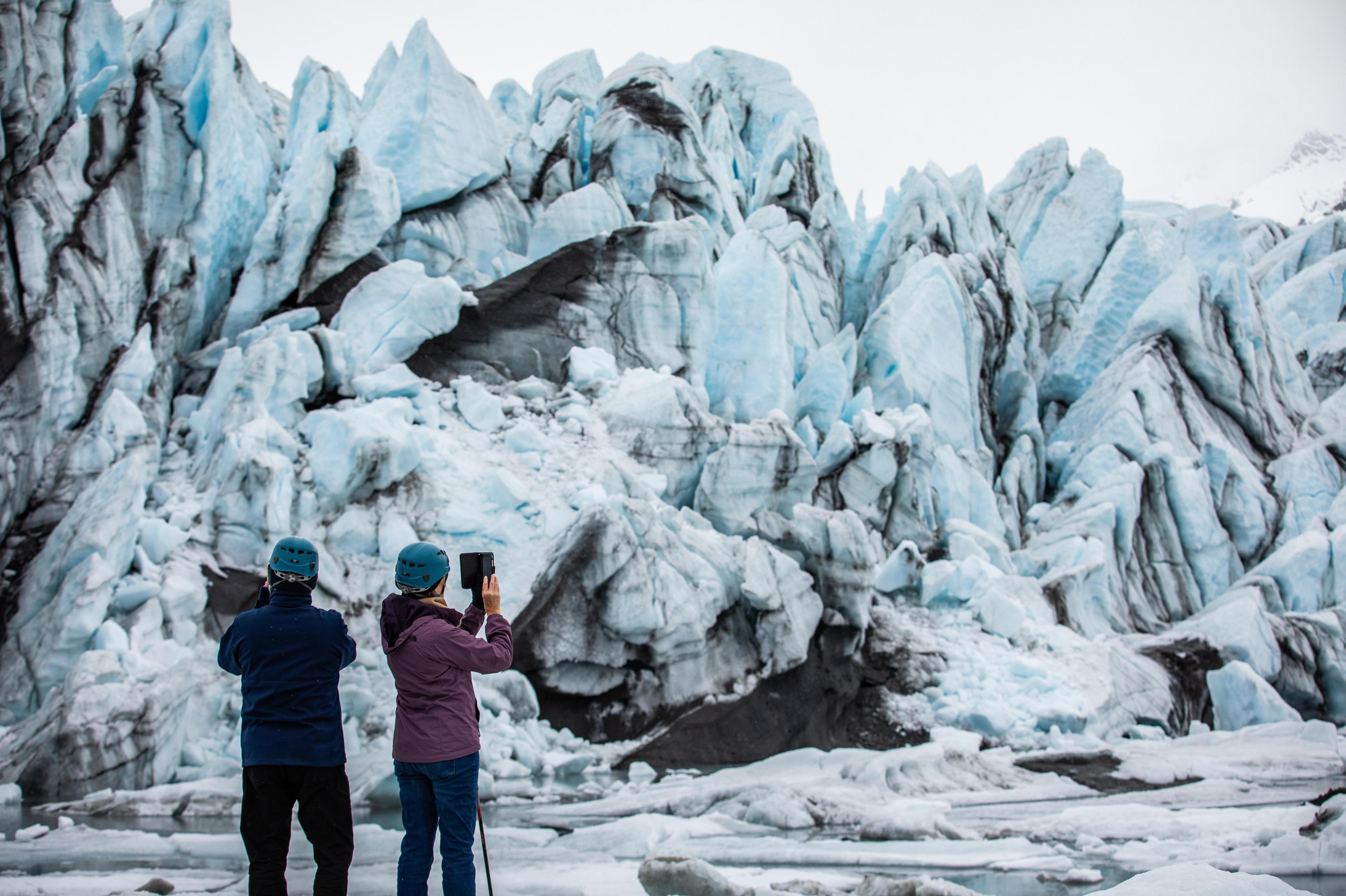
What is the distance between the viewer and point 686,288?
42.5ft

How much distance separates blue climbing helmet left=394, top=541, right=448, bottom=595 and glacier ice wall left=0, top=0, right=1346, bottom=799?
383 cm

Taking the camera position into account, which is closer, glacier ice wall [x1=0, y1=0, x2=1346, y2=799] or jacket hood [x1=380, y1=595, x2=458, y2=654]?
jacket hood [x1=380, y1=595, x2=458, y2=654]

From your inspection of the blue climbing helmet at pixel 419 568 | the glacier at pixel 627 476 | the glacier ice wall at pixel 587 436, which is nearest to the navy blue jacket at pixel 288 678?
the blue climbing helmet at pixel 419 568

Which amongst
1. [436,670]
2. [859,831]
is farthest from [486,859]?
[859,831]

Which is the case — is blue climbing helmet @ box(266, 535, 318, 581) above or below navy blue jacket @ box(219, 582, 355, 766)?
above

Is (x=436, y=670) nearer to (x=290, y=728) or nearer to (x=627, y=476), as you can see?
(x=290, y=728)

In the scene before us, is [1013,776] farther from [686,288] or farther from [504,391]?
[686,288]

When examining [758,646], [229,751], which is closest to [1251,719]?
[758,646]

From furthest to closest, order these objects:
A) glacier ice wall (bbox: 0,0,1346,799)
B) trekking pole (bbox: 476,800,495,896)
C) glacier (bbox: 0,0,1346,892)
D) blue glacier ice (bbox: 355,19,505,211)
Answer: blue glacier ice (bbox: 355,19,505,211) < glacier ice wall (bbox: 0,0,1346,799) < glacier (bbox: 0,0,1346,892) < trekking pole (bbox: 476,800,495,896)

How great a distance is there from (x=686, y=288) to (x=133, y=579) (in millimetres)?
8315

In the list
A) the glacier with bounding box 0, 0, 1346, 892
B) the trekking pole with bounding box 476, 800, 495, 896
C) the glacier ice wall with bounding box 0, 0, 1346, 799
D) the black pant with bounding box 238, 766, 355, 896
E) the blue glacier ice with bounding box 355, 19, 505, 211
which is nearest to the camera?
the black pant with bounding box 238, 766, 355, 896

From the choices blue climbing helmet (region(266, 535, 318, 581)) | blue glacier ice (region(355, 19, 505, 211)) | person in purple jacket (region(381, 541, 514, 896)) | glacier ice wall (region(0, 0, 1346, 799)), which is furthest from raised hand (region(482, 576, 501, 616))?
blue glacier ice (region(355, 19, 505, 211))

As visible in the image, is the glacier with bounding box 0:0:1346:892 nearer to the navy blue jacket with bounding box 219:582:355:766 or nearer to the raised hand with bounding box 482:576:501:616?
the raised hand with bounding box 482:576:501:616

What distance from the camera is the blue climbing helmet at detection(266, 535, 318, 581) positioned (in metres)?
2.72
